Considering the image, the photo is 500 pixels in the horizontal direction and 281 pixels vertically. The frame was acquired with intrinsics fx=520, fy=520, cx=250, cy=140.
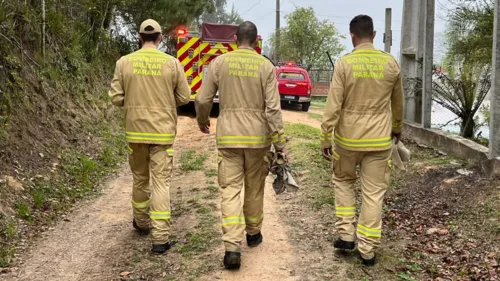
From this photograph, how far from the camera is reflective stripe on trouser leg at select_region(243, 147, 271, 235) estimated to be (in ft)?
15.4

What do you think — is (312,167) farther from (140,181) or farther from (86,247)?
(86,247)

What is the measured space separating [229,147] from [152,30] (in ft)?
4.83

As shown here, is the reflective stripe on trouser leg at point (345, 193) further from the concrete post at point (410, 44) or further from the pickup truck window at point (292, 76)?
the pickup truck window at point (292, 76)

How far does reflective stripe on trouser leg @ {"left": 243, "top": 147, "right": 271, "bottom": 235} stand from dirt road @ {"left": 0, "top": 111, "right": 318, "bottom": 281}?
0.86 ft

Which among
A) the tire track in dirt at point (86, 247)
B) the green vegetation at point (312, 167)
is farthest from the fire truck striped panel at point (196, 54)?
the tire track in dirt at point (86, 247)

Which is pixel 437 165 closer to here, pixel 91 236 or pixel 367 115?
pixel 367 115

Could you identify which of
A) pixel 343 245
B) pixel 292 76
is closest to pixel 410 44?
pixel 343 245

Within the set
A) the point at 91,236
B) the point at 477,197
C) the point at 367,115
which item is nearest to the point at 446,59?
the point at 477,197

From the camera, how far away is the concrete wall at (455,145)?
255 inches

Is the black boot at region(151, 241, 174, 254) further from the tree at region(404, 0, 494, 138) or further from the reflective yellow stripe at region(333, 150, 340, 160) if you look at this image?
the tree at region(404, 0, 494, 138)

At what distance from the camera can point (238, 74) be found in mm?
4539


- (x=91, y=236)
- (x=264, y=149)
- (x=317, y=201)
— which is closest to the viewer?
(x=264, y=149)

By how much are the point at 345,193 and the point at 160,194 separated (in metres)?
1.73

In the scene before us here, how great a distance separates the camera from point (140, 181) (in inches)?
206
